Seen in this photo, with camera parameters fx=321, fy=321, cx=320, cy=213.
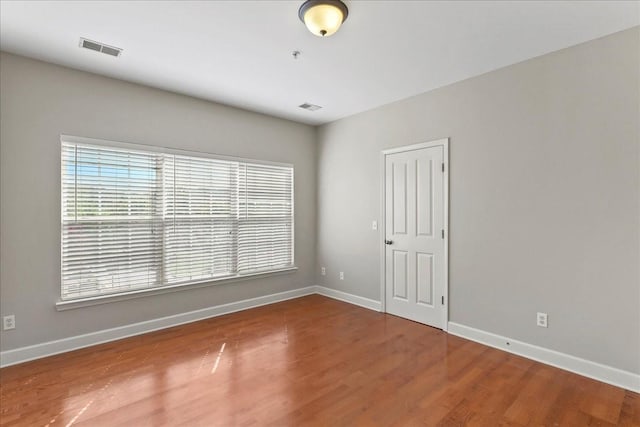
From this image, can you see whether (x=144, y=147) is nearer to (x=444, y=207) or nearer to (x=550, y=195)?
(x=444, y=207)

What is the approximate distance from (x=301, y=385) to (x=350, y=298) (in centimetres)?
233

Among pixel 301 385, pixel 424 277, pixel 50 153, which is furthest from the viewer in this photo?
pixel 424 277

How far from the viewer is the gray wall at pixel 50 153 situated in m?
2.86

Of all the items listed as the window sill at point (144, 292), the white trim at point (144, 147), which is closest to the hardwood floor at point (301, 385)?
the window sill at point (144, 292)

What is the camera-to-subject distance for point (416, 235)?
3.92 m

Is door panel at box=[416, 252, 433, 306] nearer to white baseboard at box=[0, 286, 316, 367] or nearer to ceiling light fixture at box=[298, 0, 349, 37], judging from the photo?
white baseboard at box=[0, 286, 316, 367]

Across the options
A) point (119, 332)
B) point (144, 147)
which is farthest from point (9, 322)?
point (144, 147)

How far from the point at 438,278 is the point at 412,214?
0.81 metres

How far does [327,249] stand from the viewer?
512 centimetres

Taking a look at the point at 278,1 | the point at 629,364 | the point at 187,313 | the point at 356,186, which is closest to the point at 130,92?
the point at 278,1

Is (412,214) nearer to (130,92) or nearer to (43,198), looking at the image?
(130,92)

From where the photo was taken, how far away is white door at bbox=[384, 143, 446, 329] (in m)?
3.70

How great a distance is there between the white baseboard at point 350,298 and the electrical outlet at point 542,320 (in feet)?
6.06

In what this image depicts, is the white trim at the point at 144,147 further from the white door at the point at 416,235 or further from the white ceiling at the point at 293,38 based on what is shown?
the white door at the point at 416,235
